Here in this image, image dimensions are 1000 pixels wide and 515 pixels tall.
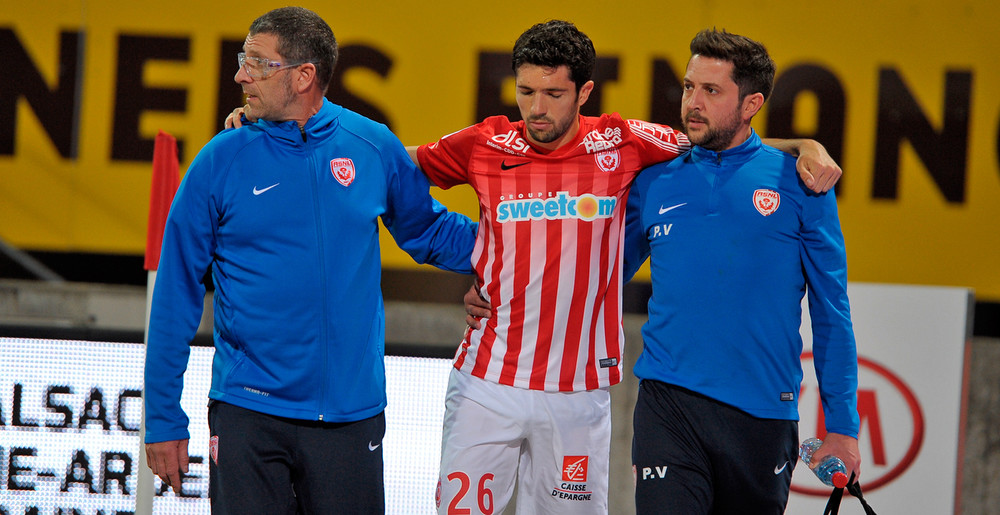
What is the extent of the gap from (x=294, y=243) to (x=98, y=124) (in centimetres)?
360

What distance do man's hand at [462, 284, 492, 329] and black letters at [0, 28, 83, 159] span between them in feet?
12.1

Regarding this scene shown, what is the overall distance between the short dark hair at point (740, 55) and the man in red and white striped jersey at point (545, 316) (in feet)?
0.81

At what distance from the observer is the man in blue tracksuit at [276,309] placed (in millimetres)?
2648

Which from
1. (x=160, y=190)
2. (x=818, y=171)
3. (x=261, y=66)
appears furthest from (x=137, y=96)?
(x=818, y=171)

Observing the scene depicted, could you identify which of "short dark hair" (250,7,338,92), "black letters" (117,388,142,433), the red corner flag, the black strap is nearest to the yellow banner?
"black letters" (117,388,142,433)

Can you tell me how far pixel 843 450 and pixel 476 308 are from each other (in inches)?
46.9

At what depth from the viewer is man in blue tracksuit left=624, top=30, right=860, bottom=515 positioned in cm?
275

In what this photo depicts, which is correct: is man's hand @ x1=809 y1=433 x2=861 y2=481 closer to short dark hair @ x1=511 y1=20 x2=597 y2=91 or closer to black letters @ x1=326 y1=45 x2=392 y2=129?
short dark hair @ x1=511 y1=20 x2=597 y2=91

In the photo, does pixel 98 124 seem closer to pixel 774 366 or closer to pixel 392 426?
pixel 392 426

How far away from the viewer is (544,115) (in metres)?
2.92

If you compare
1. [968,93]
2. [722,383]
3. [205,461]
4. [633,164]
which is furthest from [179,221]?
[968,93]

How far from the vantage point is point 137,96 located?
5.70 meters

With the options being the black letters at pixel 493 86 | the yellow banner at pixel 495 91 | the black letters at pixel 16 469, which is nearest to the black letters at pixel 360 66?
the yellow banner at pixel 495 91

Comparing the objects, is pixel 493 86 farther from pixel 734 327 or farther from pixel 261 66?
pixel 734 327
